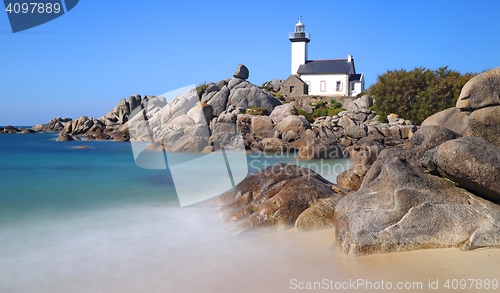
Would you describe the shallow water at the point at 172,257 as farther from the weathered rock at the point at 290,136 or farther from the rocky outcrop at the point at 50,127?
the rocky outcrop at the point at 50,127

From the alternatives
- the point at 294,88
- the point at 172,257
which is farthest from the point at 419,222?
the point at 294,88

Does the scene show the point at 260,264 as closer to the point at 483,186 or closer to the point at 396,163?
the point at 396,163

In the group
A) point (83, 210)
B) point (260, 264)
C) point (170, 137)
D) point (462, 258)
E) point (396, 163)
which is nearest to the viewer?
point (462, 258)

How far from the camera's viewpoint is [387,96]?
30.7 m

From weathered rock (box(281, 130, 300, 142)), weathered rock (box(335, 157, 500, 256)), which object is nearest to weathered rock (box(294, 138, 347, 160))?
weathered rock (box(281, 130, 300, 142))

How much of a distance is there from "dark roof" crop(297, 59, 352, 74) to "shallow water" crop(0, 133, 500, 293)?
40486 millimetres

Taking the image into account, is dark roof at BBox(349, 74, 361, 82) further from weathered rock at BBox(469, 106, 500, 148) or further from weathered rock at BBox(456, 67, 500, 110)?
weathered rock at BBox(469, 106, 500, 148)

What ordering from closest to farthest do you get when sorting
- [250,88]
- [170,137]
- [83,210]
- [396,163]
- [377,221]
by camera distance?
1. [377,221]
2. [396,163]
3. [83,210]
4. [170,137]
5. [250,88]

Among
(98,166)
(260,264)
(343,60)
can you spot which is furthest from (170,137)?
(343,60)

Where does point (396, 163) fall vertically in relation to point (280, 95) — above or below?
above

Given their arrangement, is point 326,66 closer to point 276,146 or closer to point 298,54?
point 298,54

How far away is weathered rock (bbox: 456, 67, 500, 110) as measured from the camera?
580 cm

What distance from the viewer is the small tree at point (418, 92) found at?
92.8 ft

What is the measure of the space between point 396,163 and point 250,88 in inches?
1388
